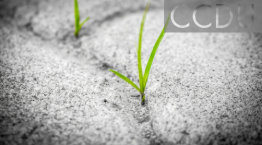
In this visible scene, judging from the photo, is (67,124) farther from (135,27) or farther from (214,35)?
(214,35)

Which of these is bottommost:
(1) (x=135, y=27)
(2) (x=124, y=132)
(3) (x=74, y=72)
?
(2) (x=124, y=132)

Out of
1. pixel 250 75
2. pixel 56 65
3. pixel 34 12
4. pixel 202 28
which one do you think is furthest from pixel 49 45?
pixel 250 75

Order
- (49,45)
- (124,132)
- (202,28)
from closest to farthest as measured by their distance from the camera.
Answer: (124,132) → (49,45) → (202,28)

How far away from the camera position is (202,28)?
1.16 metres

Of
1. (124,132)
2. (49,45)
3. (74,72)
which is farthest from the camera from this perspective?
(49,45)

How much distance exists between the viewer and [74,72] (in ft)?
2.91

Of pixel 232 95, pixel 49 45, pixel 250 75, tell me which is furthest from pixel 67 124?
pixel 250 75

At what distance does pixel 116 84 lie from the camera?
872mm

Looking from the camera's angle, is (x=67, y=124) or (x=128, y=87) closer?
(x=67, y=124)

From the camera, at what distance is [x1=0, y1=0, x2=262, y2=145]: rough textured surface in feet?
2.18

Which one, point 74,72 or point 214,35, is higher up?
point 214,35

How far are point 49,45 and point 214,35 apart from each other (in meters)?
1.07

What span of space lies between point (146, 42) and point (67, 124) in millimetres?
656

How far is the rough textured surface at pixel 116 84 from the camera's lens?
0.66 m
